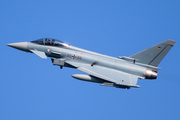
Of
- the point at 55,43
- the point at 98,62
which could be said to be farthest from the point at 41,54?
the point at 98,62

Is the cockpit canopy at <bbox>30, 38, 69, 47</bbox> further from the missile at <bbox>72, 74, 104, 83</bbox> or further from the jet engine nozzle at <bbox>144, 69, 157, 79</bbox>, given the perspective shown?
the jet engine nozzle at <bbox>144, 69, 157, 79</bbox>

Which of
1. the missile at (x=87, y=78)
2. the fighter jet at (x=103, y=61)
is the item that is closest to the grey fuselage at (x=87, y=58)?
the fighter jet at (x=103, y=61)

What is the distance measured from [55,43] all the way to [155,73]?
8900 millimetres

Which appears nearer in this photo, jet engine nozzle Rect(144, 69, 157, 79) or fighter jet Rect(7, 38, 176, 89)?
fighter jet Rect(7, 38, 176, 89)

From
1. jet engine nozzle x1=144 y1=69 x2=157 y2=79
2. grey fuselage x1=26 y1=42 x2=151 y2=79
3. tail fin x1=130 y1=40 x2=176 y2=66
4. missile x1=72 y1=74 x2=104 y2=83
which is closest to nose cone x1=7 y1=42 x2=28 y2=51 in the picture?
grey fuselage x1=26 y1=42 x2=151 y2=79

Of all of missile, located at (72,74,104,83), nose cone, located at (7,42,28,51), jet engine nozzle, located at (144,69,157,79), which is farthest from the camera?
nose cone, located at (7,42,28,51)

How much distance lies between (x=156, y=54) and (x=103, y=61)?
15.2 ft

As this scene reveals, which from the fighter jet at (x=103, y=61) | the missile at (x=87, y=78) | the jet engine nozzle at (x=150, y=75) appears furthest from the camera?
the jet engine nozzle at (x=150, y=75)

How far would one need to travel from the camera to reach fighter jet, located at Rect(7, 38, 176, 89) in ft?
71.8

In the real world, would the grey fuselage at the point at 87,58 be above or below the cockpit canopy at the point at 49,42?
below

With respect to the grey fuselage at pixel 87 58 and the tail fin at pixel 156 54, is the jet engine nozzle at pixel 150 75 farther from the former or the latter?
the tail fin at pixel 156 54

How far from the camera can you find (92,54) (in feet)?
74.5

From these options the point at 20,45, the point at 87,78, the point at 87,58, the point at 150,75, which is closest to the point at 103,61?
the point at 87,58

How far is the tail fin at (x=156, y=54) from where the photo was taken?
75.0 ft
